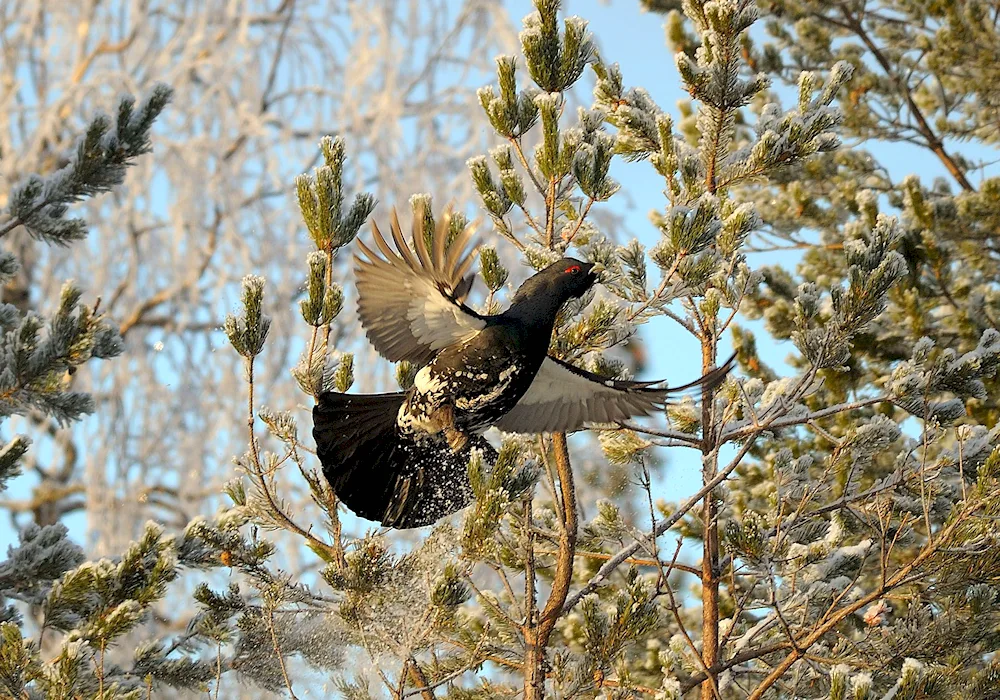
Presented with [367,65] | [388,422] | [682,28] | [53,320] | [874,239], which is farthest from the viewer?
[367,65]

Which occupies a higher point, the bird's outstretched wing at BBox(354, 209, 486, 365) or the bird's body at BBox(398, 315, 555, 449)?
the bird's outstretched wing at BBox(354, 209, 486, 365)

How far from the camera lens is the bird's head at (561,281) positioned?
315 centimetres

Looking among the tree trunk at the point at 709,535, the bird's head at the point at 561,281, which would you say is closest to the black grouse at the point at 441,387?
the bird's head at the point at 561,281

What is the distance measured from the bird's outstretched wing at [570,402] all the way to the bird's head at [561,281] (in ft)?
0.95

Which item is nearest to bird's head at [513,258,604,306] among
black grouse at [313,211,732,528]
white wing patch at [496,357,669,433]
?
black grouse at [313,211,732,528]

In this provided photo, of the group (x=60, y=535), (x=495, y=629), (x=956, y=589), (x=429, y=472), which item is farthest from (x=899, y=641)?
(x=60, y=535)

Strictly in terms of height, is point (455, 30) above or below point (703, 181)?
above

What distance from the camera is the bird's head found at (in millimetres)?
3148

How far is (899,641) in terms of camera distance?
3.53m

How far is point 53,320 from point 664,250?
221 cm

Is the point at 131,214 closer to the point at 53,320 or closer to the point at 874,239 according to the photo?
the point at 53,320

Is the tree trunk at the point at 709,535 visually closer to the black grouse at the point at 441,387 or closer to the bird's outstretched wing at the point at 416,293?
the black grouse at the point at 441,387

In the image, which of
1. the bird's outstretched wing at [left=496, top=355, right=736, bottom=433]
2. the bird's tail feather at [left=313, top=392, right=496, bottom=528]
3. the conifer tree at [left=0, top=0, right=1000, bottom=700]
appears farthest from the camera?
the bird's outstretched wing at [left=496, top=355, right=736, bottom=433]

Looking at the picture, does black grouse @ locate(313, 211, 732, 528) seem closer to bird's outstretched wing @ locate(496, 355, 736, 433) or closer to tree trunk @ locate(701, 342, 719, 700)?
bird's outstretched wing @ locate(496, 355, 736, 433)
